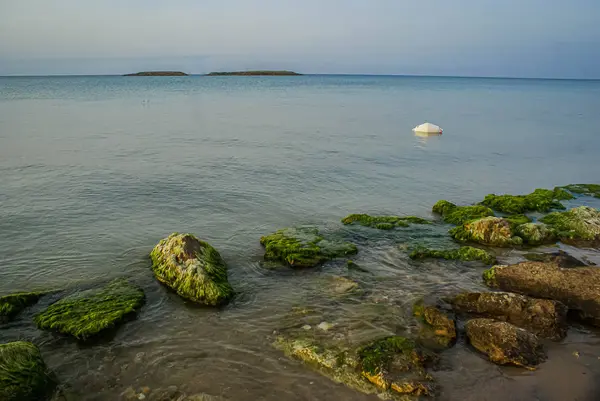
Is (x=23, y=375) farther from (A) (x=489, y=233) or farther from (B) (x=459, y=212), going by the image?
(B) (x=459, y=212)

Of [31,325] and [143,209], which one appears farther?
[143,209]

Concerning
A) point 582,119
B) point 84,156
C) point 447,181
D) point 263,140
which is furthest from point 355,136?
point 582,119

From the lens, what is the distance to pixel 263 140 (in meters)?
36.2

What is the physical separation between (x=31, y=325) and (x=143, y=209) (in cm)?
866

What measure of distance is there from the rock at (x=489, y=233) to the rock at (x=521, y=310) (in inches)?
188

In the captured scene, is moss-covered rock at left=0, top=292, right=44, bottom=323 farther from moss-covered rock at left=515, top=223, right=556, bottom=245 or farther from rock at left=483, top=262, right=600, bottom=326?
moss-covered rock at left=515, top=223, right=556, bottom=245

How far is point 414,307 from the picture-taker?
10.5 metres

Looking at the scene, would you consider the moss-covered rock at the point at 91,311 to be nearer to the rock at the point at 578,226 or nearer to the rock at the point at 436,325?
the rock at the point at 436,325

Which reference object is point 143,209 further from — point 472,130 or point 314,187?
point 472,130

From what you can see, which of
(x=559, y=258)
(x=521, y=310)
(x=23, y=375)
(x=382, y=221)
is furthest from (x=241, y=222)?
(x=559, y=258)

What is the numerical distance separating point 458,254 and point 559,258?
8.95 feet

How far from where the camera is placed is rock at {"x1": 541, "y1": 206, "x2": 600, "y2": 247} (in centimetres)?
1494

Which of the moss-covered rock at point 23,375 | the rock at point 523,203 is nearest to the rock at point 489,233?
the rock at point 523,203

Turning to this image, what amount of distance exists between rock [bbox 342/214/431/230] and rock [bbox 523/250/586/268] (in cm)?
429
